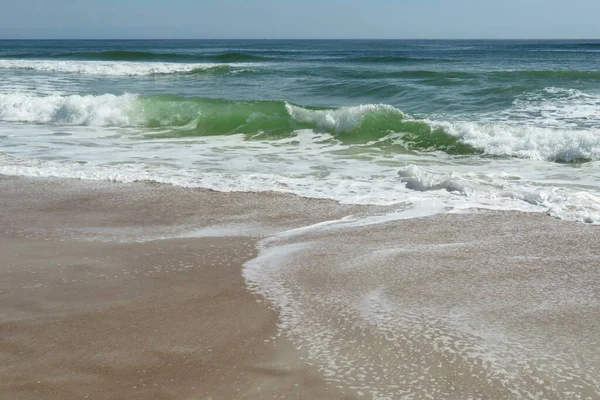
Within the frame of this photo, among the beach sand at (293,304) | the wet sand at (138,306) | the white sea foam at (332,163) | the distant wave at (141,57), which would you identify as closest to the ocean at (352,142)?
the white sea foam at (332,163)

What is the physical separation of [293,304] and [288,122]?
9.15 metres

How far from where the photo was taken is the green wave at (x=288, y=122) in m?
11.7

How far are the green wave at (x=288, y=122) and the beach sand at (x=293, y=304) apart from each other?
5.27 m

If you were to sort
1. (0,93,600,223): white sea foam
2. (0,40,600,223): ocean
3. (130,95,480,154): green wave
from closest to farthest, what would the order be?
1. (0,93,600,223): white sea foam
2. (0,40,600,223): ocean
3. (130,95,480,154): green wave

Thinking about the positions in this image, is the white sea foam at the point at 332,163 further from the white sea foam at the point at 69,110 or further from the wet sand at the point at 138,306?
the wet sand at the point at 138,306

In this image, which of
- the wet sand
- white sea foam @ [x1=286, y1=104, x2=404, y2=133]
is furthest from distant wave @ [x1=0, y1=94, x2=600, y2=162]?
the wet sand

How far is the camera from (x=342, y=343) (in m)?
3.76

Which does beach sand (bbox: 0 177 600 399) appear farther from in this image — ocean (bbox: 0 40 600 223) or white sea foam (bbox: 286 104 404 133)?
white sea foam (bbox: 286 104 404 133)

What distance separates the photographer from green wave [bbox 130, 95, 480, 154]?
38.5ft

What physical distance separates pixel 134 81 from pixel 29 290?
2384 centimetres

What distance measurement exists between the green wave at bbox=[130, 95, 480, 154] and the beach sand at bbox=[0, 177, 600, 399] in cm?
527

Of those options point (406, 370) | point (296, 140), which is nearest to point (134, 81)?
point (296, 140)

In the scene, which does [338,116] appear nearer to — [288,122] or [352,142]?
[288,122]

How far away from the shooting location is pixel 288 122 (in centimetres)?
1323
